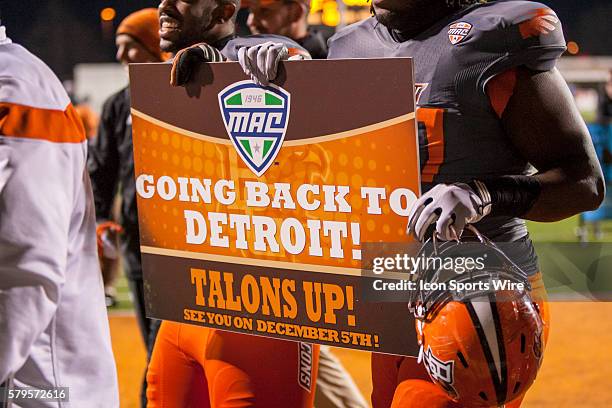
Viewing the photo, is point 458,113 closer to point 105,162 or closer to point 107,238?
point 107,238

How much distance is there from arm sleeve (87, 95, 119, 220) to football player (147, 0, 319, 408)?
5.23ft

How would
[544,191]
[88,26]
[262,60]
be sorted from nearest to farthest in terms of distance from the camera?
[544,191]
[262,60]
[88,26]

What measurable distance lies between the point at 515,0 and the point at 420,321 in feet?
2.41

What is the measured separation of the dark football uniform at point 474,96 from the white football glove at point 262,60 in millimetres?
285

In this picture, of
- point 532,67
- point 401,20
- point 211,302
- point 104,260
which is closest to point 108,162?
point 104,260

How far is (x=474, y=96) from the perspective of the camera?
221 centimetres

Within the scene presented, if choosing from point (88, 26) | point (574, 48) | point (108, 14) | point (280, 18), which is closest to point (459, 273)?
point (280, 18)

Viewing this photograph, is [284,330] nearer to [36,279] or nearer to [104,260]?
[36,279]

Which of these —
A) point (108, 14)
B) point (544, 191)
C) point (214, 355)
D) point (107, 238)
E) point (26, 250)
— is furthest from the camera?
point (108, 14)

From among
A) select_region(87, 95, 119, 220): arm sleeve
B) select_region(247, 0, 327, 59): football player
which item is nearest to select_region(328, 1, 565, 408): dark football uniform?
select_region(247, 0, 327, 59): football player

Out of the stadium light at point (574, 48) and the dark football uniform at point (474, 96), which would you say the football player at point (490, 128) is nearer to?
the dark football uniform at point (474, 96)

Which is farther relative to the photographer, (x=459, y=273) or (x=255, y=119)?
(x=255, y=119)

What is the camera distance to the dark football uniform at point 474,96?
7.12 feet

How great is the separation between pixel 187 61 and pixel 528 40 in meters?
0.82
